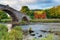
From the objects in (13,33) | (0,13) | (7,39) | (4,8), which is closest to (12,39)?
(7,39)

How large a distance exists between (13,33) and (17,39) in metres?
0.39

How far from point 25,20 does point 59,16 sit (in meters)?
6.00

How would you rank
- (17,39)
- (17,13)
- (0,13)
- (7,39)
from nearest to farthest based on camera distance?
(7,39)
(17,39)
(17,13)
(0,13)

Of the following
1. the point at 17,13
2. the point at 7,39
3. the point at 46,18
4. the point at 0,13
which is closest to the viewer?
the point at 7,39

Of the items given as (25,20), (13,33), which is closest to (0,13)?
(25,20)

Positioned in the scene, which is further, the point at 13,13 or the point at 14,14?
the point at 14,14

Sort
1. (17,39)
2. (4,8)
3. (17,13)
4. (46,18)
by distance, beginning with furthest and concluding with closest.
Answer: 1. (46,18)
2. (17,13)
3. (4,8)
4. (17,39)

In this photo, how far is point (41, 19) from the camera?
156 feet

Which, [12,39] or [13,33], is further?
[13,33]

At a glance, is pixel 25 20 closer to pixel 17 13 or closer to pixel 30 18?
pixel 30 18

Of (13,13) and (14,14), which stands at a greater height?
(13,13)

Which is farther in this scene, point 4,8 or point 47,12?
point 47,12

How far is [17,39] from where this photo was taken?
41.3 ft

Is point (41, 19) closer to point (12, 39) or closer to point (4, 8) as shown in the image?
point (4, 8)
